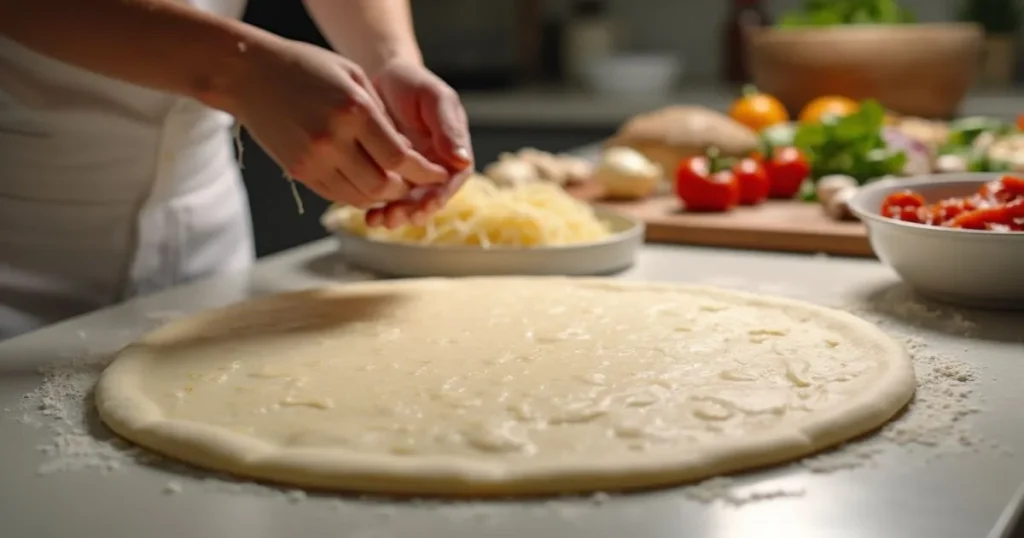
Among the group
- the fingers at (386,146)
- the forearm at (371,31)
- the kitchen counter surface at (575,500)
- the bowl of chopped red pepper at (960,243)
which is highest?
the forearm at (371,31)

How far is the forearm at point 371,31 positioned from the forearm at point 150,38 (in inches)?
16.5

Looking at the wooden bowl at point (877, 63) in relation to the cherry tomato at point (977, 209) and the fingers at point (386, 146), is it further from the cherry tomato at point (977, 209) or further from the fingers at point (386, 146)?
the fingers at point (386, 146)

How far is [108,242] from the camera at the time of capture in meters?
1.50

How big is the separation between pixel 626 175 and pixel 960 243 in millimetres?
751

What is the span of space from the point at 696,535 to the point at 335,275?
0.90 m

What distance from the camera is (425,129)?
4.46 ft

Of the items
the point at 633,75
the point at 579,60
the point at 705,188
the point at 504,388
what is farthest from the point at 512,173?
the point at 579,60

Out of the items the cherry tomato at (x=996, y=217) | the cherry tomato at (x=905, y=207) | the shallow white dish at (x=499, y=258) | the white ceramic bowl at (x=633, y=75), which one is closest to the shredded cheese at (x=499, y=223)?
the shallow white dish at (x=499, y=258)

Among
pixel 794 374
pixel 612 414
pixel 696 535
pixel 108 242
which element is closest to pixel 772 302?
pixel 794 374

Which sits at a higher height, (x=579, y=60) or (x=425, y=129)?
(x=425, y=129)

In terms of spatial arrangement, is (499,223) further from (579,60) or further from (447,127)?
(579,60)

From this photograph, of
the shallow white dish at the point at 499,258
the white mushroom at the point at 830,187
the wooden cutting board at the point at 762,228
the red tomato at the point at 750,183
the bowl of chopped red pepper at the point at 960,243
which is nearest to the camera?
the bowl of chopped red pepper at the point at 960,243

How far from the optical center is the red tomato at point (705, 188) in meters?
1.78

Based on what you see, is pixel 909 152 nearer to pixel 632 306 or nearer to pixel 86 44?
pixel 632 306
